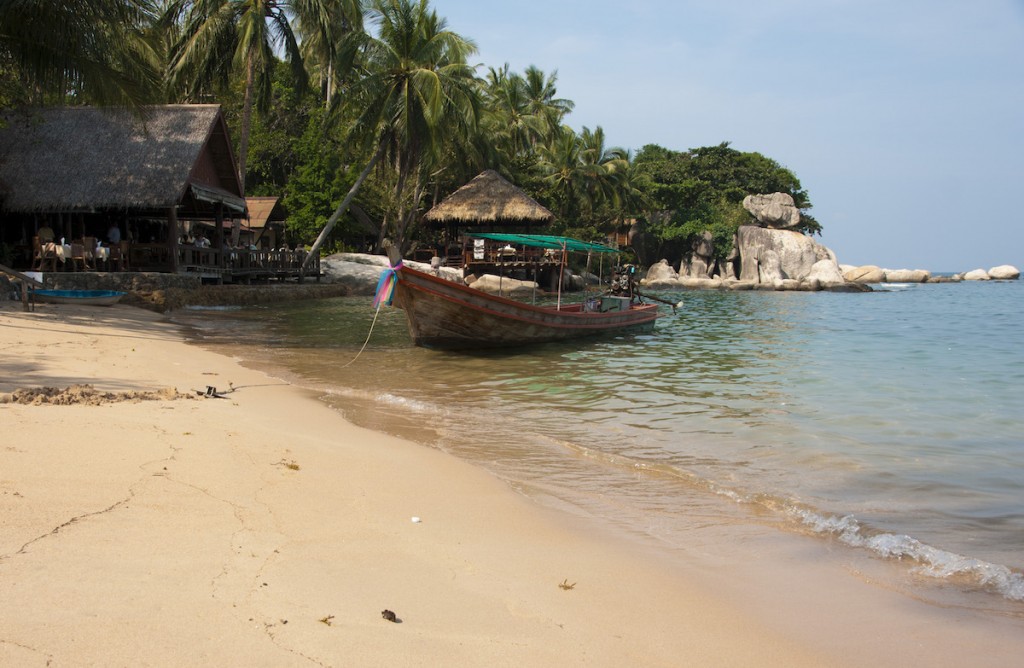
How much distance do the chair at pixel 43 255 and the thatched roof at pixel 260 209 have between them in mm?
12962

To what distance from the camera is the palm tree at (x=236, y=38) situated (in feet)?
79.7

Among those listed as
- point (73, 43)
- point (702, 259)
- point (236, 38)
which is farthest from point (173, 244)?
point (702, 259)

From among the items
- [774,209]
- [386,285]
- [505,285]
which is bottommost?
[505,285]

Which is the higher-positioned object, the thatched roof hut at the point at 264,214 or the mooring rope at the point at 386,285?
the thatched roof hut at the point at 264,214

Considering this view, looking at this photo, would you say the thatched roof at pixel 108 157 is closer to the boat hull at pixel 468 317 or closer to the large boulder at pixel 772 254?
the boat hull at pixel 468 317

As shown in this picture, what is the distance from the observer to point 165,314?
16.7 m

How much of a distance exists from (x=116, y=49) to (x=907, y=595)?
17.9m

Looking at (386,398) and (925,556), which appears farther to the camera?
(386,398)

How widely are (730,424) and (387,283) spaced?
19.8 feet

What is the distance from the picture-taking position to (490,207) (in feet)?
106

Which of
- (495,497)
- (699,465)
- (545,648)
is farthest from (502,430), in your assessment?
(545,648)

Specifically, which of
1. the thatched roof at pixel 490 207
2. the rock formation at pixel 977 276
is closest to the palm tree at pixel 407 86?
the thatched roof at pixel 490 207

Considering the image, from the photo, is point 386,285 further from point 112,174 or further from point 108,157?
point 108,157

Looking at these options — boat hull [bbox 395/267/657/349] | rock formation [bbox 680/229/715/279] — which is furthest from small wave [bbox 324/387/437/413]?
rock formation [bbox 680/229/715/279]
